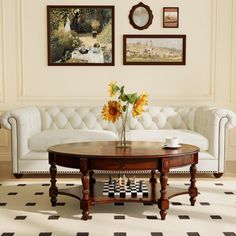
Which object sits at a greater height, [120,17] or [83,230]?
[120,17]

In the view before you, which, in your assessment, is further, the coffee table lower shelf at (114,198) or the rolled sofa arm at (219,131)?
the rolled sofa arm at (219,131)

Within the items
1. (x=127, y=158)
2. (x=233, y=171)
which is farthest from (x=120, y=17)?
(x=127, y=158)

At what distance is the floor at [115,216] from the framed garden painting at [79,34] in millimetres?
2259

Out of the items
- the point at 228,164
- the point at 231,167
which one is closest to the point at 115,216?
the point at 231,167

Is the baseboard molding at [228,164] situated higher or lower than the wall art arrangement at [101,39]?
lower

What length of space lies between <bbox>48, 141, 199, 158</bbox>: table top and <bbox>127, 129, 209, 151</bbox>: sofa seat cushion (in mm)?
1083

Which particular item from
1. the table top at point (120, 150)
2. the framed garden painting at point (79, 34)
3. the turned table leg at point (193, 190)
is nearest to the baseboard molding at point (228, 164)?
the framed garden painting at point (79, 34)

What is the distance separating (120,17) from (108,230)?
3741 mm

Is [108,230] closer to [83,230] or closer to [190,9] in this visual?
[83,230]

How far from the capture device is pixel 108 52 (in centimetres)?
624

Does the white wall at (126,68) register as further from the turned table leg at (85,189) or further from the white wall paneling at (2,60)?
the turned table leg at (85,189)

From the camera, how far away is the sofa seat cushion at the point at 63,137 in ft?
16.9

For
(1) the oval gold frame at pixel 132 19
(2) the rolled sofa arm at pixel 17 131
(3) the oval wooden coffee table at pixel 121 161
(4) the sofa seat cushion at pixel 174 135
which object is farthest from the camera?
(1) the oval gold frame at pixel 132 19

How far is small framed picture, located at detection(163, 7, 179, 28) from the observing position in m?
6.21
